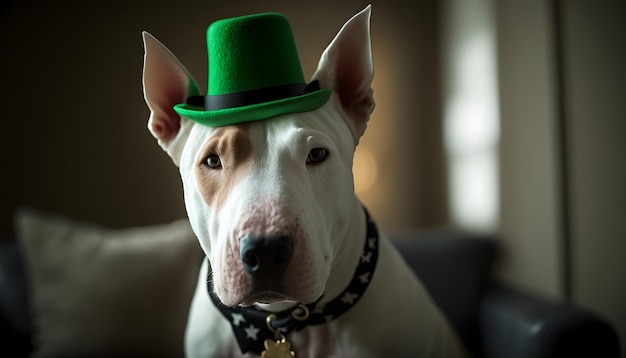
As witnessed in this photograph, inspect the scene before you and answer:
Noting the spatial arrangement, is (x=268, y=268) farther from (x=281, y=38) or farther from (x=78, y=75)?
(x=78, y=75)

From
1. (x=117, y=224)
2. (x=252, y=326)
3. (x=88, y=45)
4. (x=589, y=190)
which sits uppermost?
(x=88, y=45)

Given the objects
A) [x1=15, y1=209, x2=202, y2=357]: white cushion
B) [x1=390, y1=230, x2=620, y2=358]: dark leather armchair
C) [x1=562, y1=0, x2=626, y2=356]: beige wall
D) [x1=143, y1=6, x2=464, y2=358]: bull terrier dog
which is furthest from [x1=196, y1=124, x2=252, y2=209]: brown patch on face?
[x1=562, y1=0, x2=626, y2=356]: beige wall

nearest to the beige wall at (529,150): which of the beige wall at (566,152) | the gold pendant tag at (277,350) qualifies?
the beige wall at (566,152)

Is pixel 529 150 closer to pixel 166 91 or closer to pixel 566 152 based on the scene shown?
pixel 566 152

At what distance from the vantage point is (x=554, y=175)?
190 centimetres

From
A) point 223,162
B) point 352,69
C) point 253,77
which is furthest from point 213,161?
point 352,69

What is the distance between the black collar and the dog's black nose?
0.84ft

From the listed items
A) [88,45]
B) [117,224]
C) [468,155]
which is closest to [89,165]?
[117,224]

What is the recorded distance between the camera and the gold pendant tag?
3.10 feet

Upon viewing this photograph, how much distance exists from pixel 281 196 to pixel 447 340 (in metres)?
0.72

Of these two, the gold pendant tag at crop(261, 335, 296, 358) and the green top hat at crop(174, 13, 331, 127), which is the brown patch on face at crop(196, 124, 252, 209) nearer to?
the green top hat at crop(174, 13, 331, 127)

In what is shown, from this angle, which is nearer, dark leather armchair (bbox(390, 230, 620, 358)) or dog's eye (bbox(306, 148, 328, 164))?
dog's eye (bbox(306, 148, 328, 164))

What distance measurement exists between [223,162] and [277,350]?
0.39 meters

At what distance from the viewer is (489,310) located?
173 centimetres
